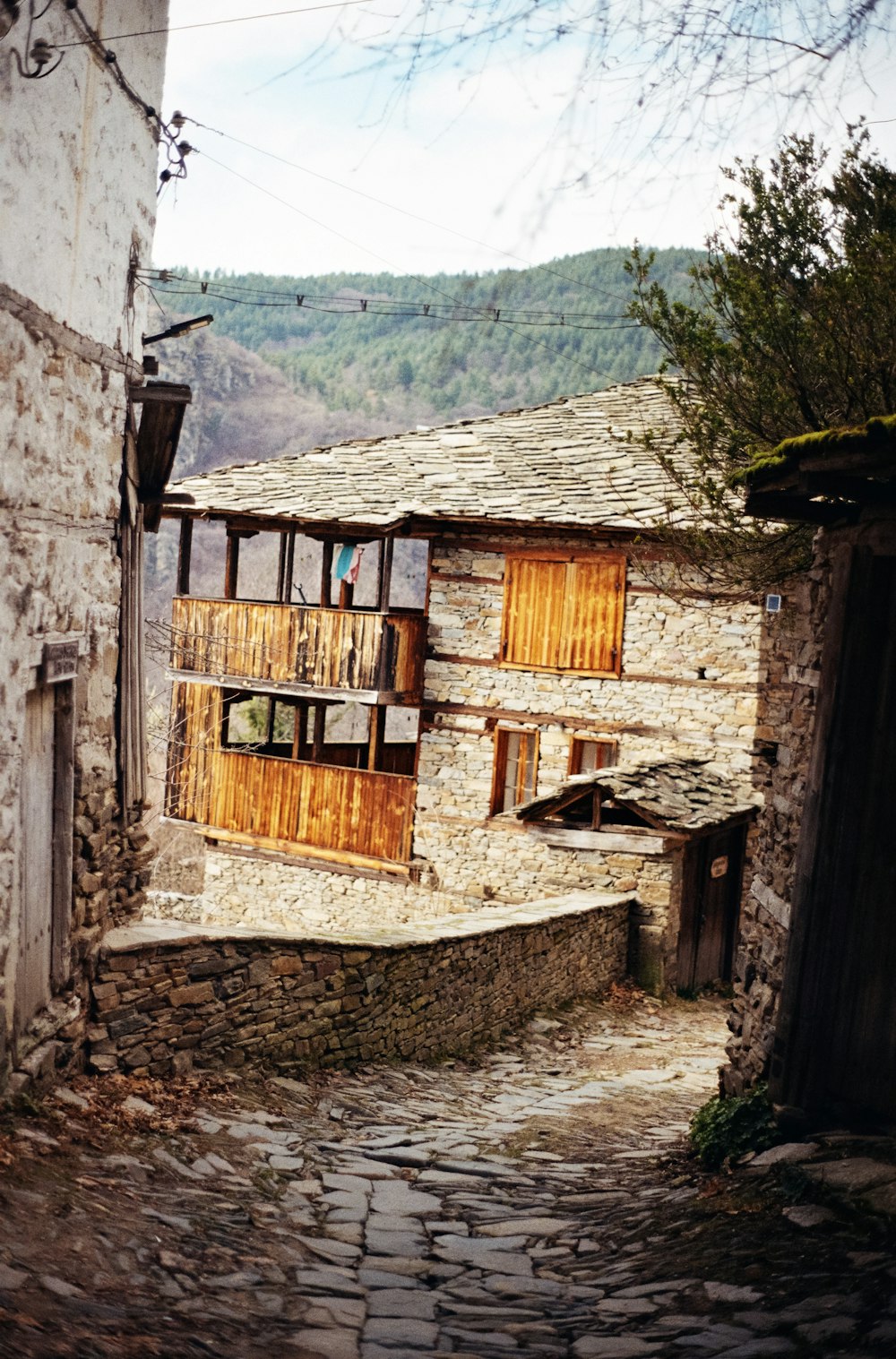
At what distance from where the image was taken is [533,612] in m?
15.2

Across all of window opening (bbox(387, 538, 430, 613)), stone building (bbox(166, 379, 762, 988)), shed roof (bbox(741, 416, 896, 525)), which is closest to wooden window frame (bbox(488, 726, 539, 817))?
stone building (bbox(166, 379, 762, 988))

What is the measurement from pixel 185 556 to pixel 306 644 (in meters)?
2.46

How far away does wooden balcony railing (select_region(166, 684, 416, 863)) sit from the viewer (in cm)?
1606

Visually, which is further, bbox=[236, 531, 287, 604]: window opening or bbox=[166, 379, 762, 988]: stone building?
bbox=[236, 531, 287, 604]: window opening

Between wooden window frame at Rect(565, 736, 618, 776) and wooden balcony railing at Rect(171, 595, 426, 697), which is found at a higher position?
wooden balcony railing at Rect(171, 595, 426, 697)

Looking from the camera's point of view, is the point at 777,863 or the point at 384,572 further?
the point at 384,572

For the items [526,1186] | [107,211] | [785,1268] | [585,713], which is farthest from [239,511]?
[785,1268]

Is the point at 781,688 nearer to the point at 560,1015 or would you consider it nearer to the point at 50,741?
the point at 560,1015

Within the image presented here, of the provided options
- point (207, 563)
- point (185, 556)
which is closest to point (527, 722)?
point (185, 556)

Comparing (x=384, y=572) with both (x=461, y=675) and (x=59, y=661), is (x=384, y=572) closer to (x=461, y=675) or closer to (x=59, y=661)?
(x=461, y=675)

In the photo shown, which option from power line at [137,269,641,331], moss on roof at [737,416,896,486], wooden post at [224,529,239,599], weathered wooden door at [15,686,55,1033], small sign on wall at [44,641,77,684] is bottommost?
weathered wooden door at [15,686,55,1033]

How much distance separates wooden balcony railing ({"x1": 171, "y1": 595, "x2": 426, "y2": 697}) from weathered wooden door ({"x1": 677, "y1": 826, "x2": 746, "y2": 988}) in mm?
4399

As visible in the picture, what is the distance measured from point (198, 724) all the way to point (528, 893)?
5558 millimetres

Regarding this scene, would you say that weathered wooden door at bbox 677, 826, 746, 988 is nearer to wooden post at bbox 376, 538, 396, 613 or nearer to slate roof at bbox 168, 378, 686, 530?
slate roof at bbox 168, 378, 686, 530
